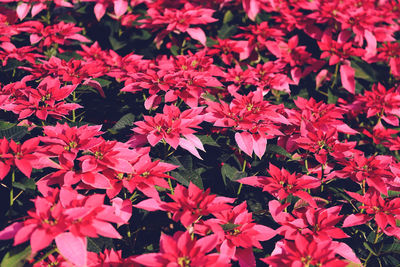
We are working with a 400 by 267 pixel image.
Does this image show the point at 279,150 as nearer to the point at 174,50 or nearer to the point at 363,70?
the point at 174,50

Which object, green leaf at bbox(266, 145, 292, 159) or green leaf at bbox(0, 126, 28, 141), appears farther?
green leaf at bbox(266, 145, 292, 159)

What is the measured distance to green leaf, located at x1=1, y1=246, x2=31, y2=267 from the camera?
111 centimetres

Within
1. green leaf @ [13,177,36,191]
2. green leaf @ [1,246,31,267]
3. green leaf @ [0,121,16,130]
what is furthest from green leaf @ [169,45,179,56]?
green leaf @ [1,246,31,267]

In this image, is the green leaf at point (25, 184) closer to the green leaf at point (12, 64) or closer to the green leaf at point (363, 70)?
the green leaf at point (12, 64)

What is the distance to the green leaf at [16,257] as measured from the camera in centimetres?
111

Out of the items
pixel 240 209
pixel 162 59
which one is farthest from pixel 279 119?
pixel 162 59

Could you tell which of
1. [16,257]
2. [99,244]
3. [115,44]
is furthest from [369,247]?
[115,44]

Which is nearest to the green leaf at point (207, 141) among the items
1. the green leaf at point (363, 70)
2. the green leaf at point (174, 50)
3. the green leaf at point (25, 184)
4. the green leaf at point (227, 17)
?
the green leaf at point (25, 184)

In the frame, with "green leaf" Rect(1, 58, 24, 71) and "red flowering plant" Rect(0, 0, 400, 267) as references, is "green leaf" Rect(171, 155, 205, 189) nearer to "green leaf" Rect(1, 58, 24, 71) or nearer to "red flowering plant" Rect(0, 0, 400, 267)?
"red flowering plant" Rect(0, 0, 400, 267)

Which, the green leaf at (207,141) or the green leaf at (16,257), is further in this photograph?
the green leaf at (207,141)

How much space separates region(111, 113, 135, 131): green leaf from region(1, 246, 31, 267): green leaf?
67 cm

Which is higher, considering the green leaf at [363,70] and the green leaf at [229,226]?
the green leaf at [363,70]

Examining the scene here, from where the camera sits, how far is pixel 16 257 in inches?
44.1

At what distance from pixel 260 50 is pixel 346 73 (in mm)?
575
